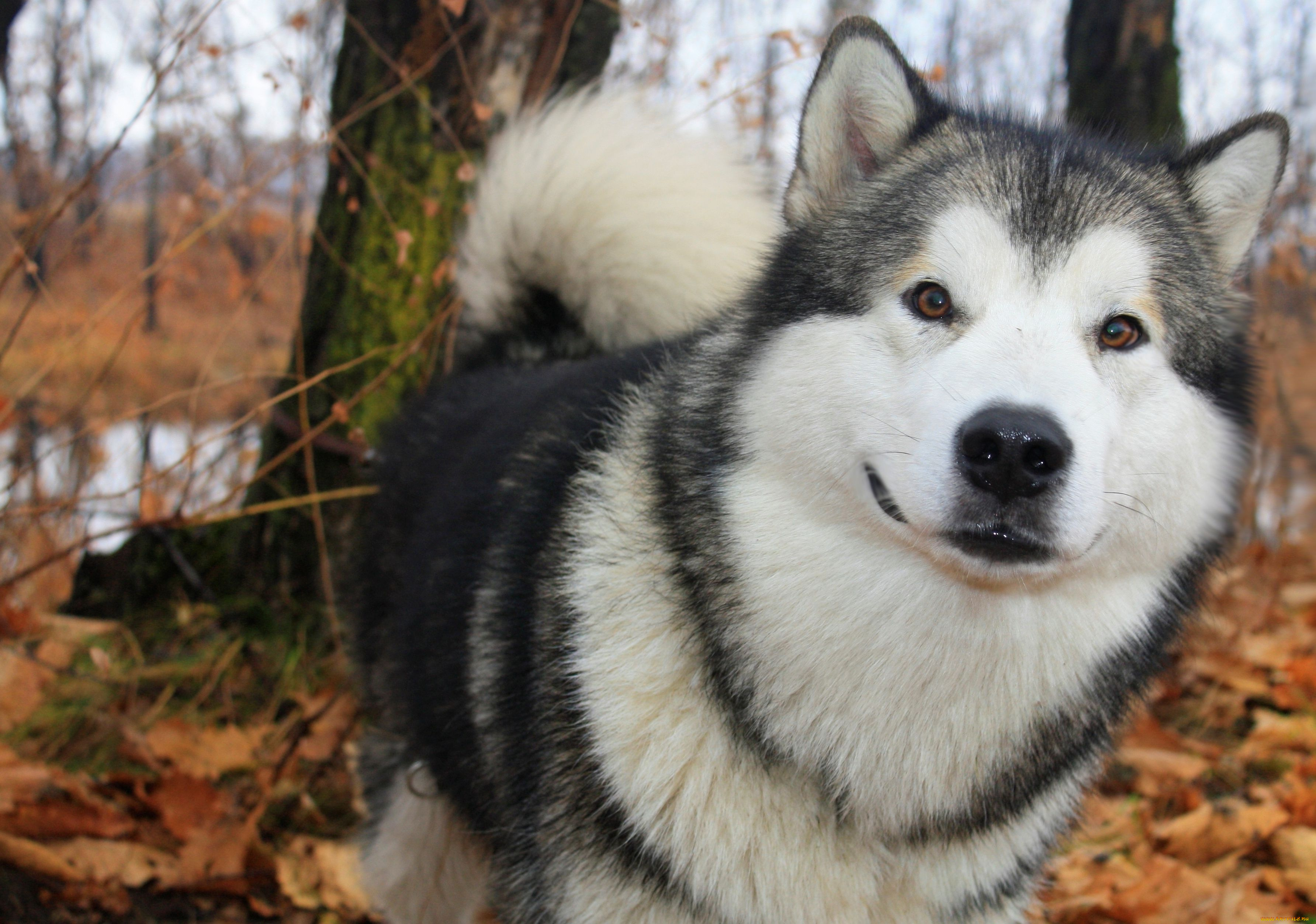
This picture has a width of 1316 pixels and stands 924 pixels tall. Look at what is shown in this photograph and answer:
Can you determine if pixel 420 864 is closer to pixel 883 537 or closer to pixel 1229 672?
pixel 883 537

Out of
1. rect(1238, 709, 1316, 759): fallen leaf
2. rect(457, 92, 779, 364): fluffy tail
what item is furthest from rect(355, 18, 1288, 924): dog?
rect(1238, 709, 1316, 759): fallen leaf

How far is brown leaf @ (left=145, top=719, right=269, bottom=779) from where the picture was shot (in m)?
2.91

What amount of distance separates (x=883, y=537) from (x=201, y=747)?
232cm

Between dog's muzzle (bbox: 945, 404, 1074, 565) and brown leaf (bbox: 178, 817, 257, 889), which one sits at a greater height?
dog's muzzle (bbox: 945, 404, 1074, 565)

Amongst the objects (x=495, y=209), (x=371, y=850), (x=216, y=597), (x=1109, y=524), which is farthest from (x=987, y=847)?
(x=216, y=597)

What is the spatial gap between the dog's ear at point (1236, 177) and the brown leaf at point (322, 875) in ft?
8.69

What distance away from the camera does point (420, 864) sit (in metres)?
2.62

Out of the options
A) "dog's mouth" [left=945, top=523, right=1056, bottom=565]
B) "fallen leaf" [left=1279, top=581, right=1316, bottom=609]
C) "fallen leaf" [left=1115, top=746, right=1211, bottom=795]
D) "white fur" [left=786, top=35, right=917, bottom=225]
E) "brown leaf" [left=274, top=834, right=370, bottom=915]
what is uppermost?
"white fur" [left=786, top=35, right=917, bottom=225]

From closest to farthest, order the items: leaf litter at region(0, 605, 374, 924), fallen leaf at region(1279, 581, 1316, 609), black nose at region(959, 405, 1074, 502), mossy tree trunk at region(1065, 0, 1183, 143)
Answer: black nose at region(959, 405, 1074, 502)
leaf litter at region(0, 605, 374, 924)
mossy tree trunk at region(1065, 0, 1183, 143)
fallen leaf at region(1279, 581, 1316, 609)

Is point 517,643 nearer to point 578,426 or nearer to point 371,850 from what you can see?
point 578,426

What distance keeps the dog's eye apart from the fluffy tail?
1.04 m

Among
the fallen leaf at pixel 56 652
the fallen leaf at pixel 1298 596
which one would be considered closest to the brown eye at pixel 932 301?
the fallen leaf at pixel 56 652

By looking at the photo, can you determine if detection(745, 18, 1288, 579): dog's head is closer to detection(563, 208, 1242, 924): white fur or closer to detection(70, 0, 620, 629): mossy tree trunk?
detection(563, 208, 1242, 924): white fur

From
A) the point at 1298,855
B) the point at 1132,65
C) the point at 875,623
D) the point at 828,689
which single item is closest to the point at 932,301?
the point at 875,623
